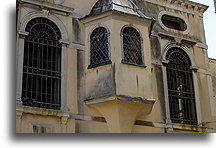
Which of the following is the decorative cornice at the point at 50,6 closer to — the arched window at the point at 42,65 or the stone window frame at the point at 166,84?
the arched window at the point at 42,65

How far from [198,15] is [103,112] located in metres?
3.21

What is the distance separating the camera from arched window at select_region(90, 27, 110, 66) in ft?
21.0

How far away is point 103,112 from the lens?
629 cm

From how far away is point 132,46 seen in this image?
655 cm

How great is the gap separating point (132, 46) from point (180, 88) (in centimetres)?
145

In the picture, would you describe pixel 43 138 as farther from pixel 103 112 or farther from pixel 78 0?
pixel 78 0

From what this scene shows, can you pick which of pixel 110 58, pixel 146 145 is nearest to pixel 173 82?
pixel 110 58

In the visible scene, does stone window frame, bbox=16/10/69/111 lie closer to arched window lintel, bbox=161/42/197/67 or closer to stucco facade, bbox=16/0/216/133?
stucco facade, bbox=16/0/216/133

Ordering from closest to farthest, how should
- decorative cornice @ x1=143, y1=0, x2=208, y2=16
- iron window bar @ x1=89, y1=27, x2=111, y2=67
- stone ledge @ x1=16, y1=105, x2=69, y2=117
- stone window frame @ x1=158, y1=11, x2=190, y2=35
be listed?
stone ledge @ x1=16, y1=105, x2=69, y2=117
iron window bar @ x1=89, y1=27, x2=111, y2=67
stone window frame @ x1=158, y1=11, x2=190, y2=35
decorative cornice @ x1=143, y1=0, x2=208, y2=16

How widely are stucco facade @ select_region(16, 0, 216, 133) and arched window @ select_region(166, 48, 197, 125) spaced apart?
0.09 meters

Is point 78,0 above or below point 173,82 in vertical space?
above

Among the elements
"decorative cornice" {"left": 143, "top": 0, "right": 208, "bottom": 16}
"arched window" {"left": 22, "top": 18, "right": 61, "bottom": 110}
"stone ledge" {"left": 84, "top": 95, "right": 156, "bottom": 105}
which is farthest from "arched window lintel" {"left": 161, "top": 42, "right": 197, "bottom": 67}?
"arched window" {"left": 22, "top": 18, "right": 61, "bottom": 110}

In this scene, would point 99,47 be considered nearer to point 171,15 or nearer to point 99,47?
point 99,47

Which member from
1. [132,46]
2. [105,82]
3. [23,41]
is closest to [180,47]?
[132,46]
